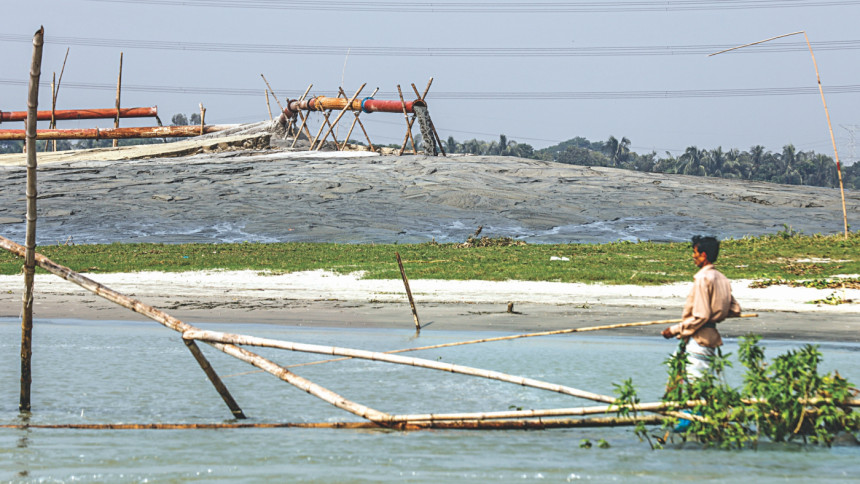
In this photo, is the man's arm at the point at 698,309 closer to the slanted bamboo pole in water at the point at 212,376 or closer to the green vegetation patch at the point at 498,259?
the slanted bamboo pole in water at the point at 212,376

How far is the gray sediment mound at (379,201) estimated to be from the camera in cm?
3064

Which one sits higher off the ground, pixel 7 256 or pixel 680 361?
pixel 680 361

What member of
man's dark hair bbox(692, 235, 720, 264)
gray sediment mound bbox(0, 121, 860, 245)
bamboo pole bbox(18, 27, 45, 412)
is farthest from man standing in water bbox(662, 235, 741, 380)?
gray sediment mound bbox(0, 121, 860, 245)

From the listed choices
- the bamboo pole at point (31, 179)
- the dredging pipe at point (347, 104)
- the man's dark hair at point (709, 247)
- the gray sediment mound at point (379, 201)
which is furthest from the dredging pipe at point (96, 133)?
the man's dark hair at point (709, 247)

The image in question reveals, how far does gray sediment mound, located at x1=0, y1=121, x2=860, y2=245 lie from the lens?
3064cm

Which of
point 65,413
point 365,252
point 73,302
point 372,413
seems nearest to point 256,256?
point 365,252

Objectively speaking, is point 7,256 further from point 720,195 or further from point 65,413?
point 720,195

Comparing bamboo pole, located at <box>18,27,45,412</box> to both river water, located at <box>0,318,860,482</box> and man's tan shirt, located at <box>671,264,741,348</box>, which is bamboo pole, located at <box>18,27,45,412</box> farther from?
man's tan shirt, located at <box>671,264,741,348</box>

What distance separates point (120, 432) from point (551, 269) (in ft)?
41.6

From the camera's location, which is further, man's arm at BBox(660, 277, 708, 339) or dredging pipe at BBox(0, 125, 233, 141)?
dredging pipe at BBox(0, 125, 233, 141)

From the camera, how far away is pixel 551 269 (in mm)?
19750

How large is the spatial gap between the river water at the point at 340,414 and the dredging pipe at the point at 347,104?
29.3m

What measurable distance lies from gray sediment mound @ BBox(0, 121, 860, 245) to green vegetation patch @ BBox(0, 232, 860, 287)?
14.0 feet

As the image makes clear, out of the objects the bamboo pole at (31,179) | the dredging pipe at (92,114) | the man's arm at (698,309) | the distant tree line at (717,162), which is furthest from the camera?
the distant tree line at (717,162)
